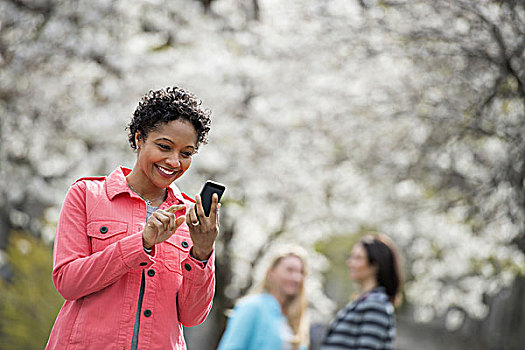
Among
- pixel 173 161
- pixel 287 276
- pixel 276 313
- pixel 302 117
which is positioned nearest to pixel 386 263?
pixel 287 276

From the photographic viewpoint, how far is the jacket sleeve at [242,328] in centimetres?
414

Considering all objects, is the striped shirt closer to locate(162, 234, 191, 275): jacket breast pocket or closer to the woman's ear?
locate(162, 234, 191, 275): jacket breast pocket

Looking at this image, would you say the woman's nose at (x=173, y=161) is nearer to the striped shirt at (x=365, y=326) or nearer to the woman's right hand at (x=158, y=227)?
the woman's right hand at (x=158, y=227)

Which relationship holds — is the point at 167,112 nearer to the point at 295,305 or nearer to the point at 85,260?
the point at 85,260

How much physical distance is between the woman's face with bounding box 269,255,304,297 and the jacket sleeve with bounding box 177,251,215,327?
7.58 ft

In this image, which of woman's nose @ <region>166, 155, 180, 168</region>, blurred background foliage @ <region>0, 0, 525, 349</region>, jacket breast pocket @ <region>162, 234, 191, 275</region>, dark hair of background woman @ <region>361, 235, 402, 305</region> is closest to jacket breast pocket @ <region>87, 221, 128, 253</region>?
jacket breast pocket @ <region>162, 234, 191, 275</region>

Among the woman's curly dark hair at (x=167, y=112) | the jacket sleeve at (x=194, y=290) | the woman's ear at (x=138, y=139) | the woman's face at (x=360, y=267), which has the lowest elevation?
the jacket sleeve at (x=194, y=290)

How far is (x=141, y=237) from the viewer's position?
2.07 metres

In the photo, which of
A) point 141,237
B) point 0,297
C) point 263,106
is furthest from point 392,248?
point 0,297

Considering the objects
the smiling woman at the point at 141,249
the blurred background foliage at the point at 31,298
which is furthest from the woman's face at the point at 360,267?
the blurred background foliage at the point at 31,298

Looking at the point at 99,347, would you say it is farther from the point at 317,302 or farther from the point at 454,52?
the point at 317,302

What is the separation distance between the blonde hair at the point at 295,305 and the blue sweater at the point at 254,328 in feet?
0.84

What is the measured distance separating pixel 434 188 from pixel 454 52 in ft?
5.44

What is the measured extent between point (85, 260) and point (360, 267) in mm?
2673
